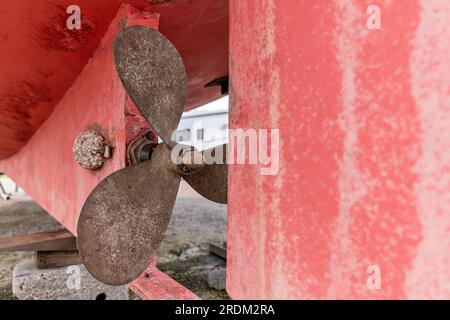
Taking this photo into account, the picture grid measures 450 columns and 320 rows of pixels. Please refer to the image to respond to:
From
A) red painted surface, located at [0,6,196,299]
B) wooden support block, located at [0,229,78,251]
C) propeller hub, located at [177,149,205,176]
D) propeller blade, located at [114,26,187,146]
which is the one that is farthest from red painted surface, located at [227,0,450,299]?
wooden support block, located at [0,229,78,251]

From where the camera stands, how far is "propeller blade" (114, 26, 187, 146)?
1359 millimetres

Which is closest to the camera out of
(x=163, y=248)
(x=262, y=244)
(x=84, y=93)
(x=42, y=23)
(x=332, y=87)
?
(x=332, y=87)

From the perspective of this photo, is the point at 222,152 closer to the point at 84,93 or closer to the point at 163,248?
the point at 84,93

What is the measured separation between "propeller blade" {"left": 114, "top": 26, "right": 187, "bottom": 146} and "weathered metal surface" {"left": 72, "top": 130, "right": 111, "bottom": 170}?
0.42 metres

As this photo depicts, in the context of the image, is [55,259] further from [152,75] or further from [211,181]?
[152,75]

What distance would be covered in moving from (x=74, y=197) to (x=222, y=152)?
103 centimetres

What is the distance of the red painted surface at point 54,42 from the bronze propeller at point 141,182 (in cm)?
39

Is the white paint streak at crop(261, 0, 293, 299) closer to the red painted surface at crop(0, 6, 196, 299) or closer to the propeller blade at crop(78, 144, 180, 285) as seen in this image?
the propeller blade at crop(78, 144, 180, 285)

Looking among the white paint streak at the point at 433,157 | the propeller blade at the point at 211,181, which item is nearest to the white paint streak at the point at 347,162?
the white paint streak at the point at 433,157

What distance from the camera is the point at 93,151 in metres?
1.74

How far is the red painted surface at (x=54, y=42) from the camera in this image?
1.59 metres

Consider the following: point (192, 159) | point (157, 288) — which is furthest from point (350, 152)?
point (157, 288)
